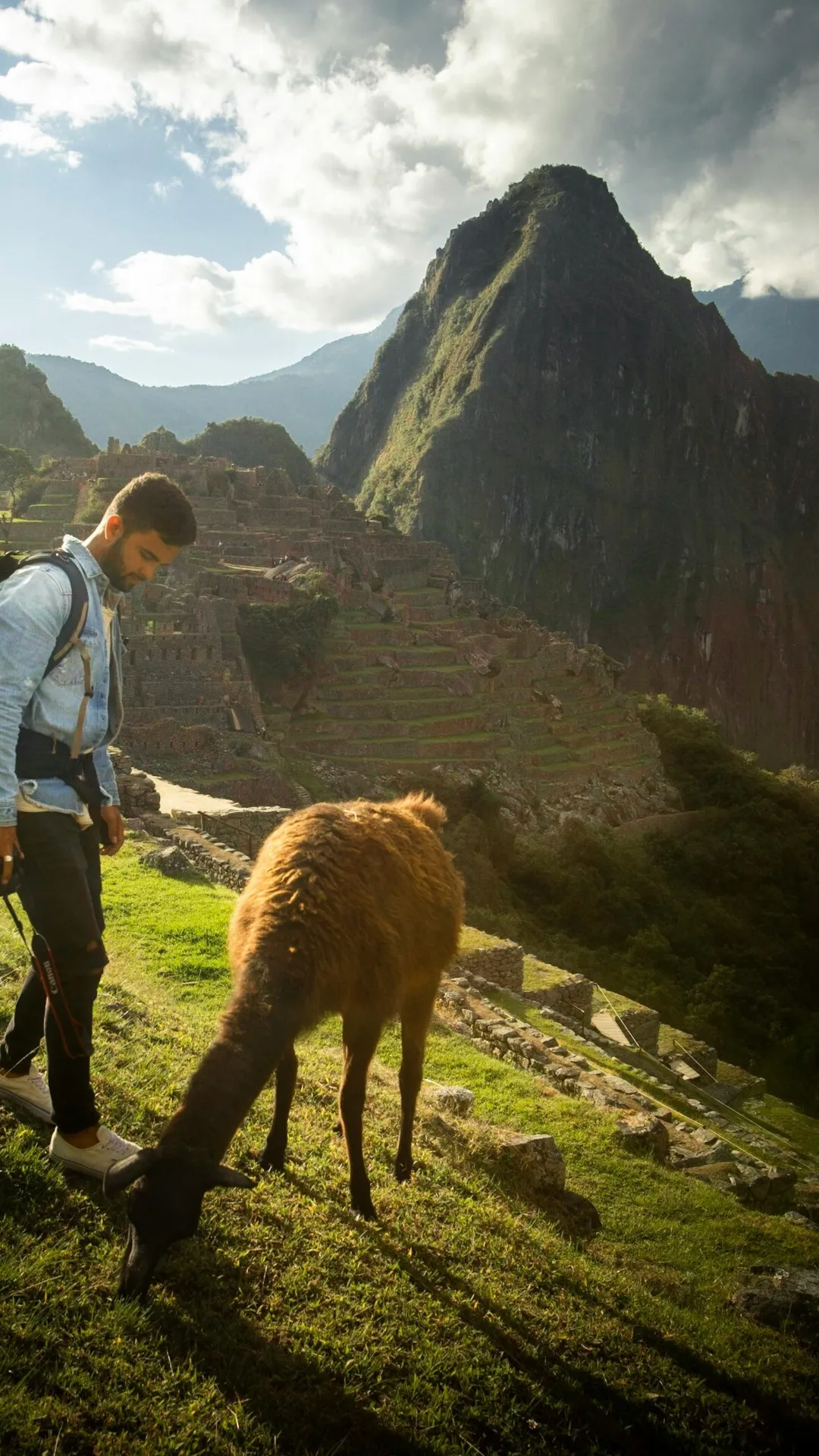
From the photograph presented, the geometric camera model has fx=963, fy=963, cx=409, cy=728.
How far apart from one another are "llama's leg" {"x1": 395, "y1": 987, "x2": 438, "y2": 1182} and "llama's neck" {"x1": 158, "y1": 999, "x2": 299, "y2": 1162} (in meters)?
1.18

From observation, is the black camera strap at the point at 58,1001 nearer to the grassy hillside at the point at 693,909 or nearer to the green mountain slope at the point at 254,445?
the grassy hillside at the point at 693,909

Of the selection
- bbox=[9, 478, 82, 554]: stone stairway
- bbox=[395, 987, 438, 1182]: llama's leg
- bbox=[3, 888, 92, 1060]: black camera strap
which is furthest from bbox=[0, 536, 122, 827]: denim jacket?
bbox=[9, 478, 82, 554]: stone stairway

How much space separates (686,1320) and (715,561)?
131898 millimetres

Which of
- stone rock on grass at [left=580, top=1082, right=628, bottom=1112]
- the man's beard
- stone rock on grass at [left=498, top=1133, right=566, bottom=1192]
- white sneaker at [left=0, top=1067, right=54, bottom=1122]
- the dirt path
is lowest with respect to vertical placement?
the dirt path

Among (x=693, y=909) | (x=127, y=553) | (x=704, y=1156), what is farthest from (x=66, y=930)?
(x=693, y=909)

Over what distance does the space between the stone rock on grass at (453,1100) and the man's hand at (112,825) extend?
2602mm

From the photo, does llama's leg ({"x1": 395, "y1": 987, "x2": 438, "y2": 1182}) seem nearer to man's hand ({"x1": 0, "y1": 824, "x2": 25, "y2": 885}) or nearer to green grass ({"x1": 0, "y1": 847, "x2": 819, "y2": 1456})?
green grass ({"x1": 0, "y1": 847, "x2": 819, "y2": 1456})

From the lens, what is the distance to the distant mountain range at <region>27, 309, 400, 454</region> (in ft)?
463

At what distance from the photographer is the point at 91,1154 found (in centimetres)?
318

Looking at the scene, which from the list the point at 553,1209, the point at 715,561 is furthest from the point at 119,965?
the point at 715,561

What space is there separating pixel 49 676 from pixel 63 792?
39 centimetres

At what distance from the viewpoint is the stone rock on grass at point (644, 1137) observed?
19.2ft

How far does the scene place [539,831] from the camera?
87.2 ft

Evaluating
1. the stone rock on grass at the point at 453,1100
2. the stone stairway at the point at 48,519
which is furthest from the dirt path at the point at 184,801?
the stone stairway at the point at 48,519
